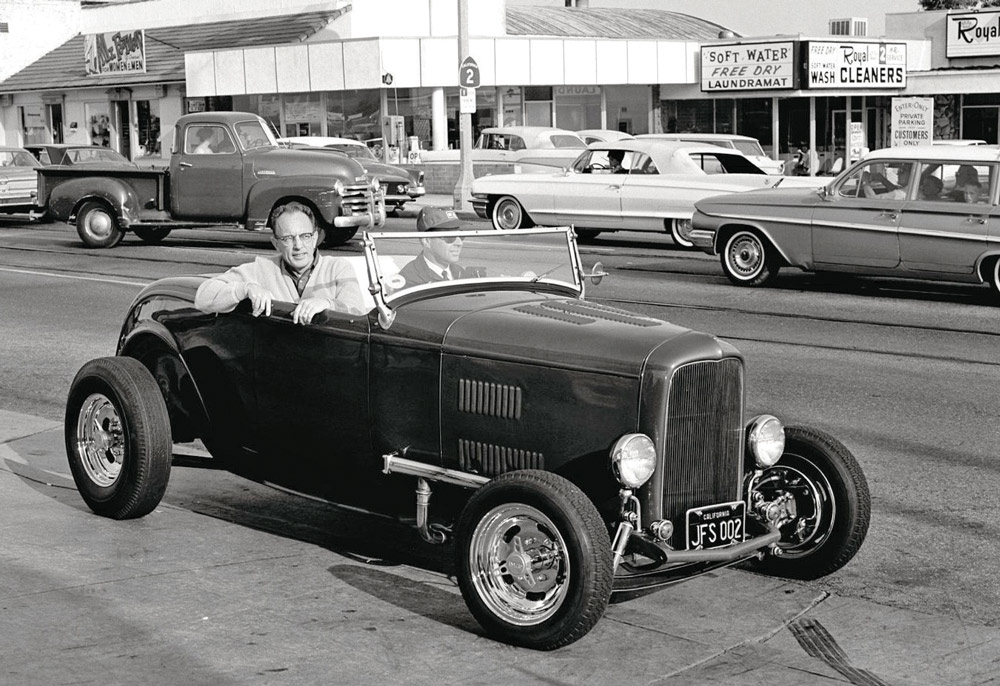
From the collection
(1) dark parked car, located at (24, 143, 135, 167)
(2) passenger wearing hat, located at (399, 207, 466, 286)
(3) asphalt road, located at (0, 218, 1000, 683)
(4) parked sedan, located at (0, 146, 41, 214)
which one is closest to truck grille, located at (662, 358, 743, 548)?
(3) asphalt road, located at (0, 218, 1000, 683)

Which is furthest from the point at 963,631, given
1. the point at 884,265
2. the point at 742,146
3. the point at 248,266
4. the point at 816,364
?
the point at 742,146

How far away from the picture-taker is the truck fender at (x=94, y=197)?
2136cm

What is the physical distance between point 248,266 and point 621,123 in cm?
3913

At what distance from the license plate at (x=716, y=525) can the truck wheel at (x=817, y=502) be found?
320mm

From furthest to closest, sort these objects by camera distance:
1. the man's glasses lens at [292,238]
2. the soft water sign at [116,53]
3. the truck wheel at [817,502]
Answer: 1. the soft water sign at [116,53]
2. the man's glasses lens at [292,238]
3. the truck wheel at [817,502]

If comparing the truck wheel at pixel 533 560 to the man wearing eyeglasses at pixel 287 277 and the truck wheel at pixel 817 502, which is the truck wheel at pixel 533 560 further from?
the man wearing eyeglasses at pixel 287 277

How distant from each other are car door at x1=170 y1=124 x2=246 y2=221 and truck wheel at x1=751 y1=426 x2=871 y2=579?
15.8 metres

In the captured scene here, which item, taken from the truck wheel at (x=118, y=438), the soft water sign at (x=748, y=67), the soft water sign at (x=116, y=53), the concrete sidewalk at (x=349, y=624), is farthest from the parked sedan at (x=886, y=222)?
the soft water sign at (x=116, y=53)

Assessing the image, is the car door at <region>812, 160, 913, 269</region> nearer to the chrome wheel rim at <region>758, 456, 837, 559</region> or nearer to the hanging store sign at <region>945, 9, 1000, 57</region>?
the chrome wheel rim at <region>758, 456, 837, 559</region>

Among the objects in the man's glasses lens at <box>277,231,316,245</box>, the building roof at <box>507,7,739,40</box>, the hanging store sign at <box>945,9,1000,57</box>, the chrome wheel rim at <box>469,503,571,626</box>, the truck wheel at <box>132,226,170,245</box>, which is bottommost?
the chrome wheel rim at <box>469,503,571,626</box>

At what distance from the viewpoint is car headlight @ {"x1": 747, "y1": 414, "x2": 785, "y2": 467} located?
555cm

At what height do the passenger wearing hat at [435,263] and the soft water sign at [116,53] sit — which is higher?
the soft water sign at [116,53]

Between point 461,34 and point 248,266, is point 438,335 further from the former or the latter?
point 461,34

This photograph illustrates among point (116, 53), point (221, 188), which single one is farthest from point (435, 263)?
point (116, 53)
